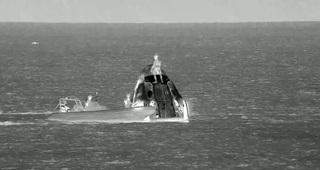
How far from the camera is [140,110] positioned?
86.1m

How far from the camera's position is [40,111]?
99.1 meters

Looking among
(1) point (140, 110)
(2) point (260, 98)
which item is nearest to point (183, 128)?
(1) point (140, 110)

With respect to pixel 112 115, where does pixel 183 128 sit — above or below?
below

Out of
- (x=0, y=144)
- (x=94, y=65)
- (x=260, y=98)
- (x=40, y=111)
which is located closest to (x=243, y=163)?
(x=0, y=144)

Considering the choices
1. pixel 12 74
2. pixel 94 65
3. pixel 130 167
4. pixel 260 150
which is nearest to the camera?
pixel 130 167

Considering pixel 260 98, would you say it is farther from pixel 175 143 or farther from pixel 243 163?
pixel 243 163

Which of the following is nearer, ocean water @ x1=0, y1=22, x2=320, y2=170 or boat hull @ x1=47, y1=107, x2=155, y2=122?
ocean water @ x1=0, y1=22, x2=320, y2=170

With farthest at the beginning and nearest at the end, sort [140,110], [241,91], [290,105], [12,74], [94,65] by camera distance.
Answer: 1. [94,65]
2. [12,74]
3. [241,91]
4. [290,105]
5. [140,110]

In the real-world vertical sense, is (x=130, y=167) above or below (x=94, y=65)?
below

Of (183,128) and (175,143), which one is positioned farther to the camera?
(183,128)

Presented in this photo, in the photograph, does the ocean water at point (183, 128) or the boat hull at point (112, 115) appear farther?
the boat hull at point (112, 115)

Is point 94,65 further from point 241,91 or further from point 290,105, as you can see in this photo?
point 290,105

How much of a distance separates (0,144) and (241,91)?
159 ft

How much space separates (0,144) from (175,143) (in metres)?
15.3
